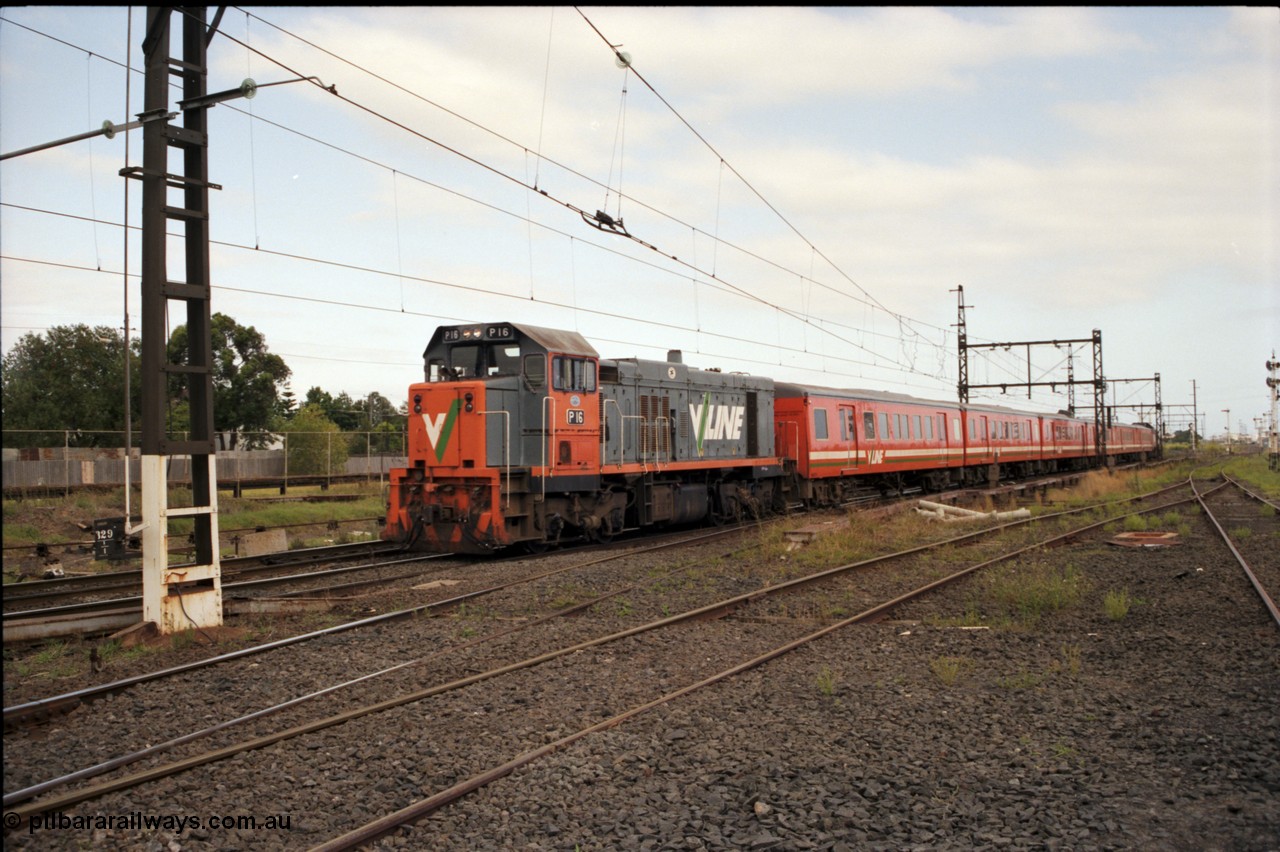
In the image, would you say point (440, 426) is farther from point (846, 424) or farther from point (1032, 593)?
point (846, 424)

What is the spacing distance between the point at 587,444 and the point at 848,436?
10.9m

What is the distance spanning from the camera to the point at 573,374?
50.0 ft

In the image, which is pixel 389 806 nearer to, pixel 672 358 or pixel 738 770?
pixel 738 770

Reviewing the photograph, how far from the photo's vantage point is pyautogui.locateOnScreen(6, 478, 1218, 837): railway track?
5246 mm

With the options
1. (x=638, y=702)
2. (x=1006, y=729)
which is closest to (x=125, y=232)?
(x=638, y=702)

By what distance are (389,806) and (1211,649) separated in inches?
284

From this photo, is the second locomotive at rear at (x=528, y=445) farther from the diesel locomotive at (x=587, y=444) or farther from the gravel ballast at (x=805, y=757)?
the gravel ballast at (x=805, y=757)

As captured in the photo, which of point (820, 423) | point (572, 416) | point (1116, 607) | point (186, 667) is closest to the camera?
point (186, 667)

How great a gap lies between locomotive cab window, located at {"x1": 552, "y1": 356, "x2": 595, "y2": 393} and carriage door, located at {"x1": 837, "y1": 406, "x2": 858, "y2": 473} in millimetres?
10126

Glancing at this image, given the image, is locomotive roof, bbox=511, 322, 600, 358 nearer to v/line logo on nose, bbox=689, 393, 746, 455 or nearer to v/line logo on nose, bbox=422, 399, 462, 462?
v/line logo on nose, bbox=422, 399, 462, 462

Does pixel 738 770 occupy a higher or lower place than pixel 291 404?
lower

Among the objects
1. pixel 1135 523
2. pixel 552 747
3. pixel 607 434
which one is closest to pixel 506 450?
pixel 607 434

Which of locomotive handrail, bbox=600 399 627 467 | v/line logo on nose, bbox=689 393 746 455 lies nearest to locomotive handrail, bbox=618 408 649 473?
locomotive handrail, bbox=600 399 627 467

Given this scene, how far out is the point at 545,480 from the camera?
1444cm
